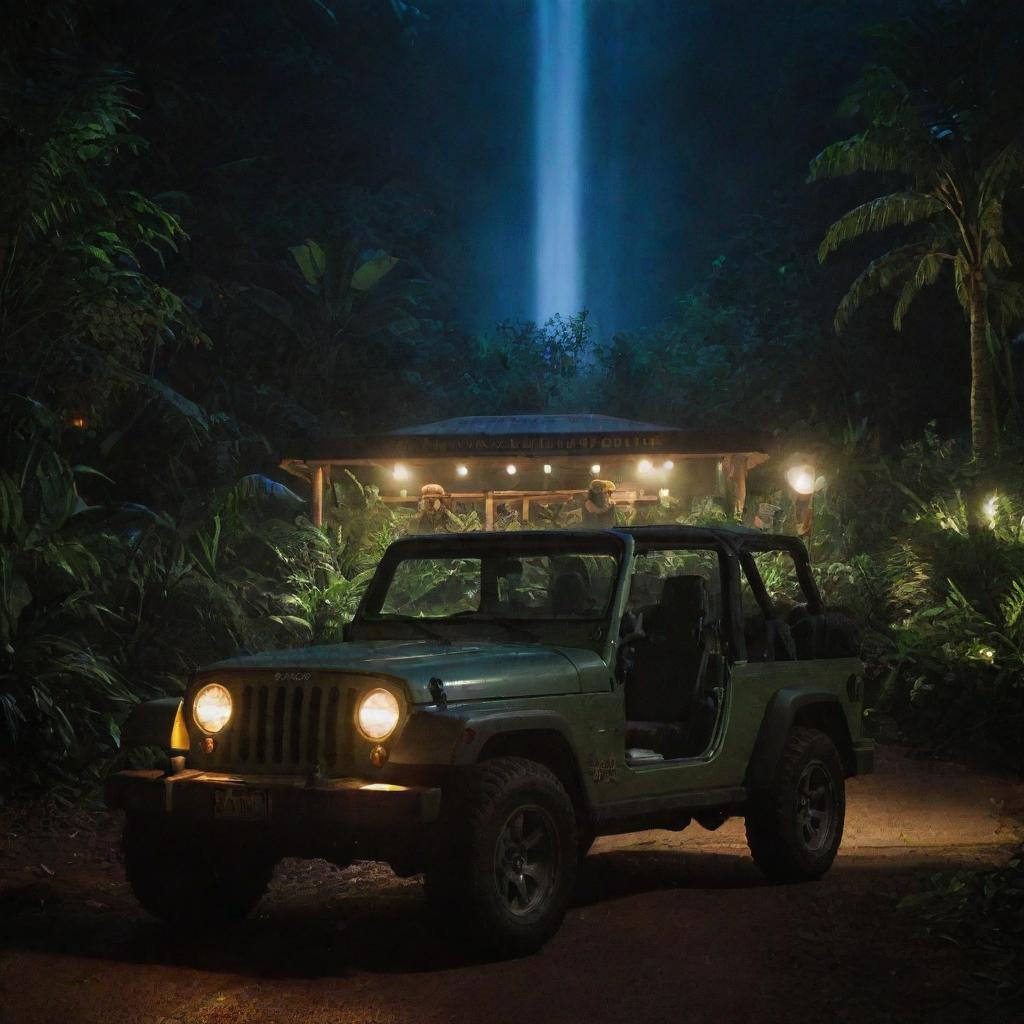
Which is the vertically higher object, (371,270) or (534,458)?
(371,270)

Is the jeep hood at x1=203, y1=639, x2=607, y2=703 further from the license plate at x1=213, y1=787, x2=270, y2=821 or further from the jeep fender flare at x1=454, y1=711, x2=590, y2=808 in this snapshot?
the license plate at x1=213, y1=787, x2=270, y2=821

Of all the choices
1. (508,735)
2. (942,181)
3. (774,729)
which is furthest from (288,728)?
(942,181)

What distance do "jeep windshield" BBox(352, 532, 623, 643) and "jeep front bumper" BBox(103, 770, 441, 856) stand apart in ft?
4.70

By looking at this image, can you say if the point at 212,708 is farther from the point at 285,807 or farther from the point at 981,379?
the point at 981,379

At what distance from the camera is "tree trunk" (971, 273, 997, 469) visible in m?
21.9

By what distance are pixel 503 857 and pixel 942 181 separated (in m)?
18.7

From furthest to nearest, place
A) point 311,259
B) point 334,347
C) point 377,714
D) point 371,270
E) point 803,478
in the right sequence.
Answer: point 334,347, point 311,259, point 371,270, point 803,478, point 377,714

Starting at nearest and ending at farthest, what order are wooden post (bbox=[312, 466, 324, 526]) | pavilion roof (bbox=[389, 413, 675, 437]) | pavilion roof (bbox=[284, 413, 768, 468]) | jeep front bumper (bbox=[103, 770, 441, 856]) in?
jeep front bumper (bbox=[103, 770, 441, 856])
pavilion roof (bbox=[284, 413, 768, 468])
pavilion roof (bbox=[389, 413, 675, 437])
wooden post (bbox=[312, 466, 324, 526])

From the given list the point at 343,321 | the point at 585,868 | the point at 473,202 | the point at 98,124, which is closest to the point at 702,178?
the point at 473,202

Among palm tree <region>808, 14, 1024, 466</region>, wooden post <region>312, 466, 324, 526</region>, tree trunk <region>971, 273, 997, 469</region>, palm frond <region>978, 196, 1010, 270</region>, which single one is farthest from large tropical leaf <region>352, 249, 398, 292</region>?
Result: palm frond <region>978, 196, 1010, 270</region>

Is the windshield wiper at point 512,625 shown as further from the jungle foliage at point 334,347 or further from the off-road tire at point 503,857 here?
the jungle foliage at point 334,347

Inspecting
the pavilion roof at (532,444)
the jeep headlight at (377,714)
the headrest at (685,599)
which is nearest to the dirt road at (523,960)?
the jeep headlight at (377,714)

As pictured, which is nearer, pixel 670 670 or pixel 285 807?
pixel 285 807

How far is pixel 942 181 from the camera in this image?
70.9 ft
